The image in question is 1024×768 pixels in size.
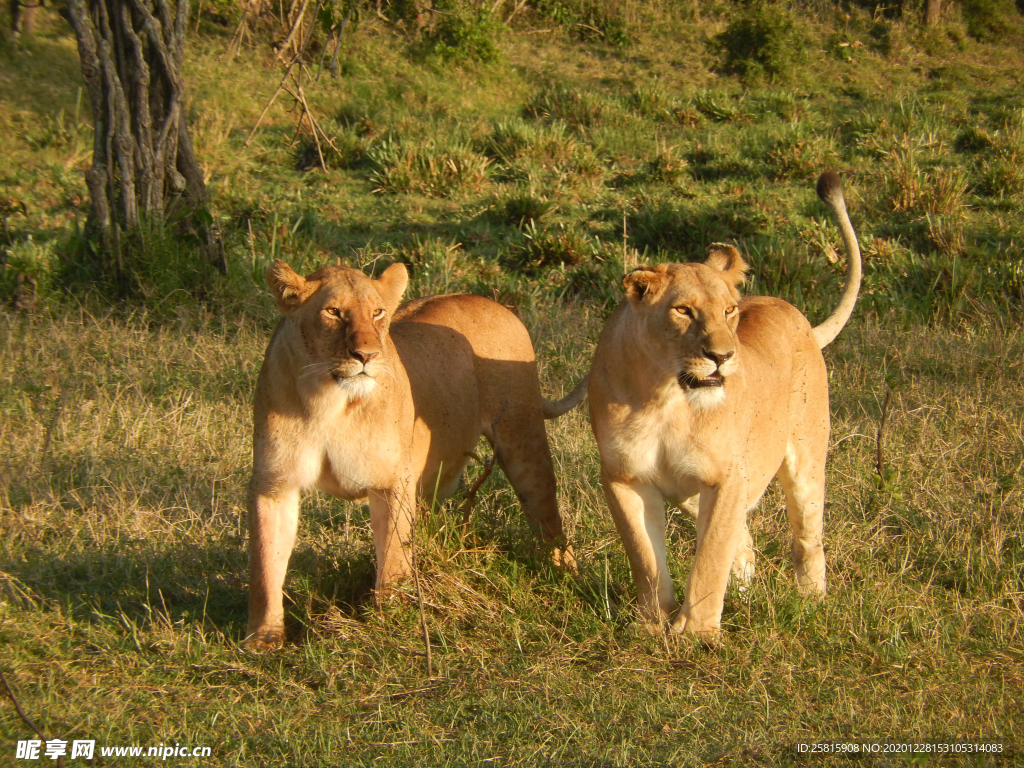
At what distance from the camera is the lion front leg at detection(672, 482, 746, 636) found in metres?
3.08

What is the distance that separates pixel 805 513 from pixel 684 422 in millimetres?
915

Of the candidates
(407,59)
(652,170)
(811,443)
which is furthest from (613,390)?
(407,59)

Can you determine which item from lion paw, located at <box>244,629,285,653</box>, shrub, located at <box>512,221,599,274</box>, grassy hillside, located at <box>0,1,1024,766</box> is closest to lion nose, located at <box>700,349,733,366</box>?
grassy hillside, located at <box>0,1,1024,766</box>

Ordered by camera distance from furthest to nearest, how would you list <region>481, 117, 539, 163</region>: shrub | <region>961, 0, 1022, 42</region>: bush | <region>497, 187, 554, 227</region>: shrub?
1. <region>961, 0, 1022, 42</region>: bush
2. <region>481, 117, 539, 163</region>: shrub
3. <region>497, 187, 554, 227</region>: shrub

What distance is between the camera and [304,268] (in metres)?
7.24

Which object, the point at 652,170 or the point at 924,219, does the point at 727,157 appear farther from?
the point at 924,219

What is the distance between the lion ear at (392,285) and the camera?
124 inches

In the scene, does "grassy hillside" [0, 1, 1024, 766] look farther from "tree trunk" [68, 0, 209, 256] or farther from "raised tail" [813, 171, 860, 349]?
"raised tail" [813, 171, 860, 349]

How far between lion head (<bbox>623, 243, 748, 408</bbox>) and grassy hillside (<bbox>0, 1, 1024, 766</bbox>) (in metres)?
0.85

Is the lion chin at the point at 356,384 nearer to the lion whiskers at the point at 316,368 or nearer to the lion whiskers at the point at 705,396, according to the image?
the lion whiskers at the point at 316,368

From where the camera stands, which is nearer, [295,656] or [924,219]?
[295,656]

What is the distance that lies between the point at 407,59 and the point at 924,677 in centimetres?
1063

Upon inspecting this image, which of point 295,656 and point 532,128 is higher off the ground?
point 295,656

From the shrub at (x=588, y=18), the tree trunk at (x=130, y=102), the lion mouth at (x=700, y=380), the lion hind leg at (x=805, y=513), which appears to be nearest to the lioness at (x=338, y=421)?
the lion mouth at (x=700, y=380)
